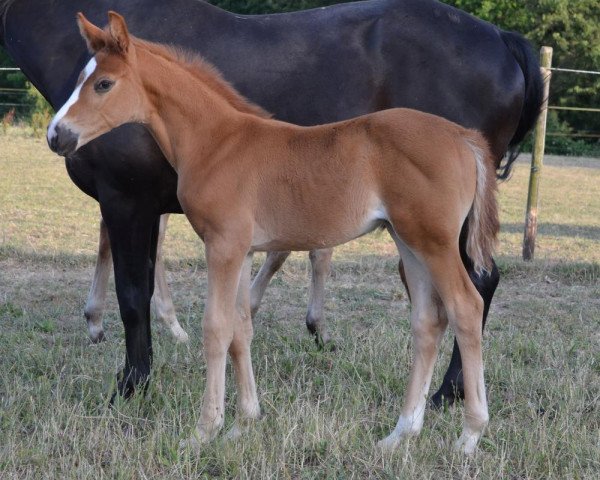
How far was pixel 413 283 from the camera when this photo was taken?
3787 mm

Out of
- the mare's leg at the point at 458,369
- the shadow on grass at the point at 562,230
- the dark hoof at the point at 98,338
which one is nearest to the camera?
the mare's leg at the point at 458,369

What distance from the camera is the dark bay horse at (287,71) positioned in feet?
13.8

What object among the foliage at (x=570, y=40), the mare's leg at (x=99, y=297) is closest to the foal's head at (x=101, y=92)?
the mare's leg at (x=99, y=297)

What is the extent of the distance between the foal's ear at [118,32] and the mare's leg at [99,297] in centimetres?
213

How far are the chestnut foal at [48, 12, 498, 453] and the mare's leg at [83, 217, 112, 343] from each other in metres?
1.98

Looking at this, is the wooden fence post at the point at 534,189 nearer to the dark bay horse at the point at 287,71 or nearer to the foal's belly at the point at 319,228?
the dark bay horse at the point at 287,71

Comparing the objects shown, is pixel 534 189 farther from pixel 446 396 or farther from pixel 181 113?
pixel 181 113

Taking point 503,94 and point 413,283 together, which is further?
point 503,94

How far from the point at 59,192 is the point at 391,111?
30.3 feet

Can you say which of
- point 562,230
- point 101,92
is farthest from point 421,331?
point 562,230

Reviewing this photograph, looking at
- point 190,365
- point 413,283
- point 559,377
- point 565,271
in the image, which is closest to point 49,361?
point 190,365

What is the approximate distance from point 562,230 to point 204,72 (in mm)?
7505

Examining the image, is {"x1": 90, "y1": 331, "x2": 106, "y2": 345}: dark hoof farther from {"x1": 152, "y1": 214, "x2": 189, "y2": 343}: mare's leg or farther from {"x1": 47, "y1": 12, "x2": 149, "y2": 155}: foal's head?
{"x1": 47, "y1": 12, "x2": 149, "y2": 155}: foal's head

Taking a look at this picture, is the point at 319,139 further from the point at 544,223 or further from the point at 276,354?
the point at 544,223
